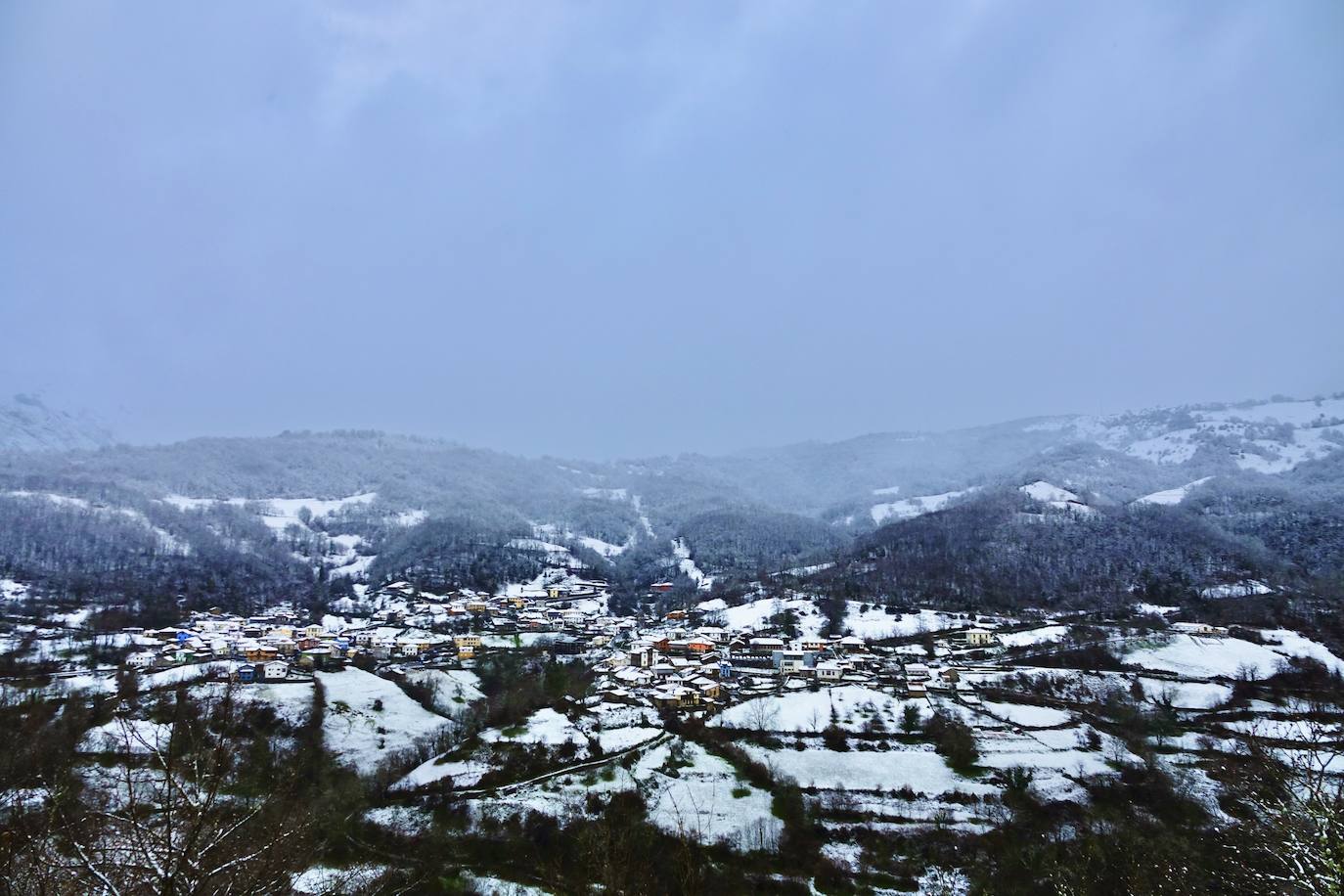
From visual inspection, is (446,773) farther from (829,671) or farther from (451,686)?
(829,671)

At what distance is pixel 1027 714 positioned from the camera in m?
36.7

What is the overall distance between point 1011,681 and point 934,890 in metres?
23.6

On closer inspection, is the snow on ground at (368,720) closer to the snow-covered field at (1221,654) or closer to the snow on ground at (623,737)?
the snow on ground at (623,737)

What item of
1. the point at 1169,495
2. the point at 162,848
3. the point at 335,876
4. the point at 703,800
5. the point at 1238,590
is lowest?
the point at 1238,590

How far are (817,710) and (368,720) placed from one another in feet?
83.8

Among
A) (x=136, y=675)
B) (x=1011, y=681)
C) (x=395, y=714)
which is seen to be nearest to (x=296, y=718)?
(x=395, y=714)

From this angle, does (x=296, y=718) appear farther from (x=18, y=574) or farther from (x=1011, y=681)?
(x=18, y=574)

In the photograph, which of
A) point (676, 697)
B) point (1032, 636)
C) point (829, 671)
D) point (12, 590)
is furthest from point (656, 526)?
point (676, 697)

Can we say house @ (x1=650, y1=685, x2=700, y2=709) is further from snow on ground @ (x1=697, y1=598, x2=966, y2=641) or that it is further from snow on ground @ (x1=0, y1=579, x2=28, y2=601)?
snow on ground @ (x1=0, y1=579, x2=28, y2=601)

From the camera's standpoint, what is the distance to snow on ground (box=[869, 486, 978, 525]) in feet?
532

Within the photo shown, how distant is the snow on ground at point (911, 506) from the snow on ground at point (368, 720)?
425 ft

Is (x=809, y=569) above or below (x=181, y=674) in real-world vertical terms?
below

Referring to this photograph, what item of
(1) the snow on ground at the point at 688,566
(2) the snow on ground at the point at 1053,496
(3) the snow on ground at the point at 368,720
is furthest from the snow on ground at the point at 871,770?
(2) the snow on ground at the point at 1053,496

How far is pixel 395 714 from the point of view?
41.1 meters
